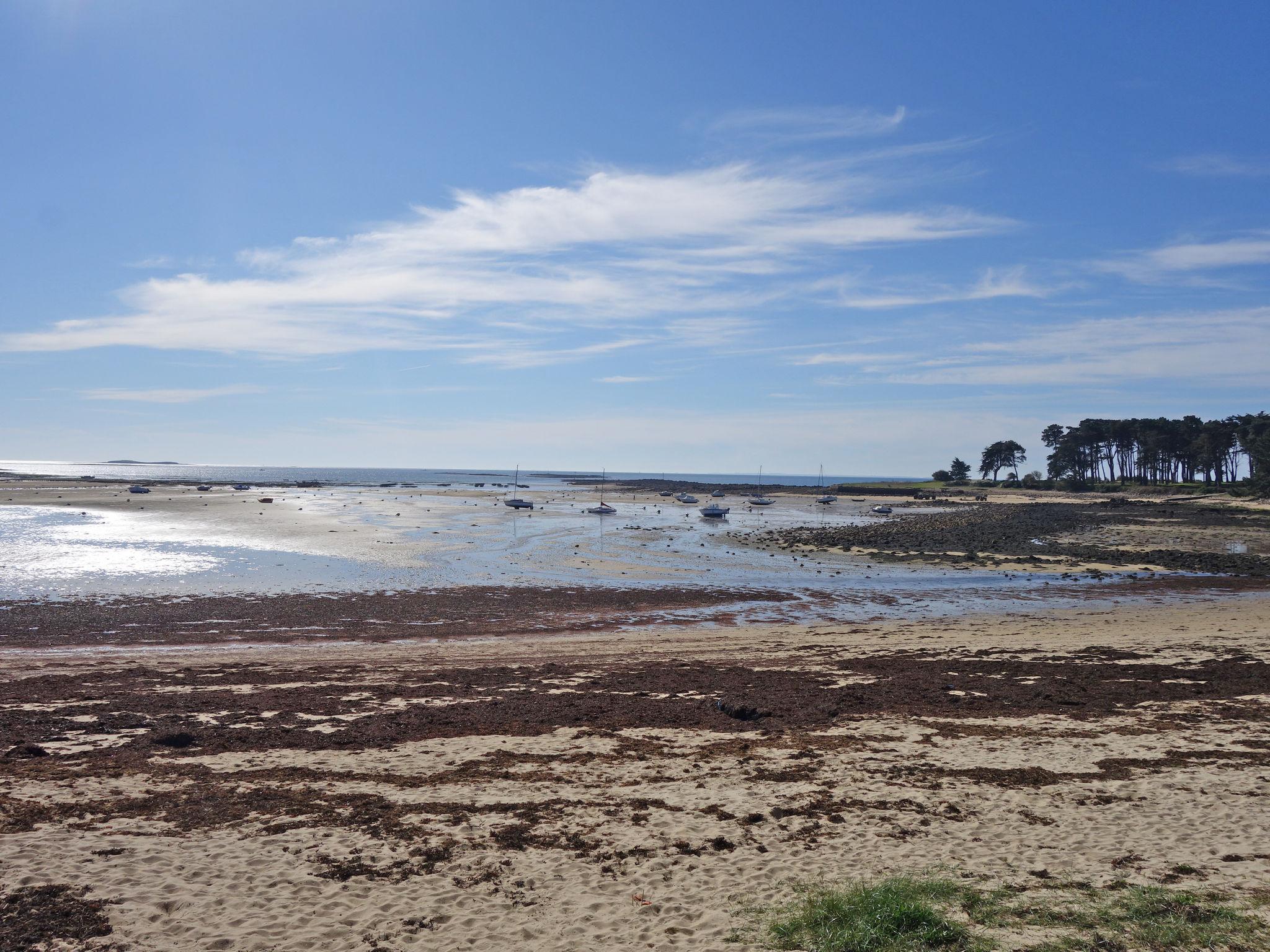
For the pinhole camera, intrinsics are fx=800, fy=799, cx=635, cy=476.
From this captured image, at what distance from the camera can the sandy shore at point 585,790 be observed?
8055 mm

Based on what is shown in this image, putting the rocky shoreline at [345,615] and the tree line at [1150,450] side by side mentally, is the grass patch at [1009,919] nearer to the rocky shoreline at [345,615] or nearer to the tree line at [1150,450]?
the rocky shoreline at [345,615]

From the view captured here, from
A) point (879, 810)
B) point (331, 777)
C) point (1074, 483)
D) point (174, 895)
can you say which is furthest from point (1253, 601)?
point (1074, 483)

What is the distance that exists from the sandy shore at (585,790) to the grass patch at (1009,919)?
416 millimetres

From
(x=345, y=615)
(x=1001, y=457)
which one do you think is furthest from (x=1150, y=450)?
(x=345, y=615)

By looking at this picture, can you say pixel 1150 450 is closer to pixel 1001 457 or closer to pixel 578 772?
Answer: pixel 1001 457

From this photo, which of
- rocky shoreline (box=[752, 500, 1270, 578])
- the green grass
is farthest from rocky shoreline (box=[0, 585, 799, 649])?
rocky shoreline (box=[752, 500, 1270, 578])

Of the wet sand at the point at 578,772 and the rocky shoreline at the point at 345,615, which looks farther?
the rocky shoreline at the point at 345,615

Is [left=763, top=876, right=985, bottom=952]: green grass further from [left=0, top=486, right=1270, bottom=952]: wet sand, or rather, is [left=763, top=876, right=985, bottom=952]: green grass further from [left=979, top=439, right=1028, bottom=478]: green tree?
[left=979, top=439, right=1028, bottom=478]: green tree

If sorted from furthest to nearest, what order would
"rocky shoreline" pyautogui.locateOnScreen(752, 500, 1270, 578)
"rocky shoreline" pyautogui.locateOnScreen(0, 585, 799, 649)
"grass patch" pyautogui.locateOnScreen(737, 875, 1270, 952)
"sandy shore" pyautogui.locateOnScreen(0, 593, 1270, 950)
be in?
1. "rocky shoreline" pyautogui.locateOnScreen(752, 500, 1270, 578)
2. "rocky shoreline" pyautogui.locateOnScreen(0, 585, 799, 649)
3. "sandy shore" pyautogui.locateOnScreen(0, 593, 1270, 950)
4. "grass patch" pyautogui.locateOnScreen(737, 875, 1270, 952)

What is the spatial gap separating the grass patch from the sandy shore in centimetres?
42

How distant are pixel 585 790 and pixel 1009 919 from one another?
Result: 5.66 metres

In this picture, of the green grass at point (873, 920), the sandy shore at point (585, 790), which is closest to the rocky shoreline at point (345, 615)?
the sandy shore at point (585, 790)

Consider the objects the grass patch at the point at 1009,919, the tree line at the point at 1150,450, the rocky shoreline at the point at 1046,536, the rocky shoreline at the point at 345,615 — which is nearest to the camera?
the grass patch at the point at 1009,919

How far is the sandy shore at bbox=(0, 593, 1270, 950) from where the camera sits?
26.4 feet
